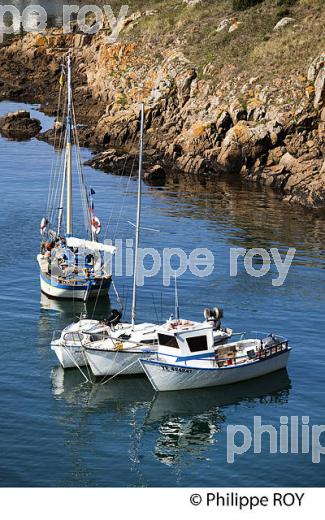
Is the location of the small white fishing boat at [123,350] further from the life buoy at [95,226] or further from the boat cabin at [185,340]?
the life buoy at [95,226]

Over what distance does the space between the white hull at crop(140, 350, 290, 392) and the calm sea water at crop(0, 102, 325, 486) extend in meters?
0.54

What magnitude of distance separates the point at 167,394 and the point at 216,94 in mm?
67135

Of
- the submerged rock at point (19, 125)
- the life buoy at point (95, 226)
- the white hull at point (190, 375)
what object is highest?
the submerged rock at point (19, 125)

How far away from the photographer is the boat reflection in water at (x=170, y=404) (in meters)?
51.5

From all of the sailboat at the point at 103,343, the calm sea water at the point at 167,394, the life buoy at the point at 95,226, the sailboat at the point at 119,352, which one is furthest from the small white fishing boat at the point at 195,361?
the life buoy at the point at 95,226

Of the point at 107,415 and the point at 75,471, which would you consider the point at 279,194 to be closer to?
the point at 107,415

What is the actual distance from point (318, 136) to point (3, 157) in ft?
129

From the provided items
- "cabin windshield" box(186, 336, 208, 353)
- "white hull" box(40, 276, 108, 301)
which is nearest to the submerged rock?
"white hull" box(40, 276, 108, 301)

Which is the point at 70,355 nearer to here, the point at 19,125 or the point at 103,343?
the point at 103,343

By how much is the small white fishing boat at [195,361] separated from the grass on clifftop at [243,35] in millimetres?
62371

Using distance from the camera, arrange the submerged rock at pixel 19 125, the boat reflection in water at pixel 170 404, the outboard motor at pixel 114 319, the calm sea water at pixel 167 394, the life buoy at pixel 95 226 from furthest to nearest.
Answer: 1. the submerged rock at pixel 19 125
2. the life buoy at pixel 95 226
3. the outboard motor at pixel 114 319
4. the boat reflection in water at pixel 170 404
5. the calm sea water at pixel 167 394

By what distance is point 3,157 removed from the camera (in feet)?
399

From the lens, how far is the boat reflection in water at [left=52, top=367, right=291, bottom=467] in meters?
51.5
